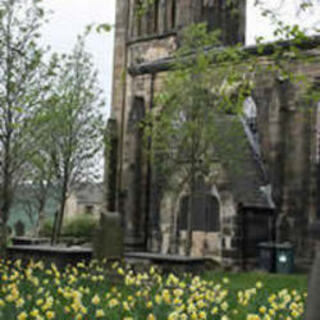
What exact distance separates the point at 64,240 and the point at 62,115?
12415mm

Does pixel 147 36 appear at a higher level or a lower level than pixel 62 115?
higher

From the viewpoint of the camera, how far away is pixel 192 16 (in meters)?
31.8

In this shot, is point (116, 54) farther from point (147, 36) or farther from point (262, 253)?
point (262, 253)

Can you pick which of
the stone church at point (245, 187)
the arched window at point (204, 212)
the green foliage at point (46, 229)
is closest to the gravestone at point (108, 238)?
the stone church at point (245, 187)

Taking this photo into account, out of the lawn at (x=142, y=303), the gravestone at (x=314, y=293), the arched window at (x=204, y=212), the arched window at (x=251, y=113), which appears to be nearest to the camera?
the gravestone at (x=314, y=293)

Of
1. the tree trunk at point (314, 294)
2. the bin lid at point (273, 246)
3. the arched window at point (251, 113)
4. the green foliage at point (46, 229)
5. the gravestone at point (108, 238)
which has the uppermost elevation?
the arched window at point (251, 113)

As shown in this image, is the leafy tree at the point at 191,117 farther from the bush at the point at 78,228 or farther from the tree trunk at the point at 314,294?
the tree trunk at the point at 314,294

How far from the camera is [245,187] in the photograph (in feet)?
71.9

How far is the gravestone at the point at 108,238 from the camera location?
12523mm

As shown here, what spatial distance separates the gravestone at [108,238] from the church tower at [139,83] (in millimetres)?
12905

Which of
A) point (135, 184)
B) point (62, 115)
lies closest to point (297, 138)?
point (135, 184)

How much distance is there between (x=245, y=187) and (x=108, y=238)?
10425mm

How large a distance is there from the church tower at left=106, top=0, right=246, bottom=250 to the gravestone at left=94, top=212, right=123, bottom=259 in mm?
12905

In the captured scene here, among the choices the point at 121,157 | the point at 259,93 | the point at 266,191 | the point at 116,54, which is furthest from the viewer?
the point at 116,54
